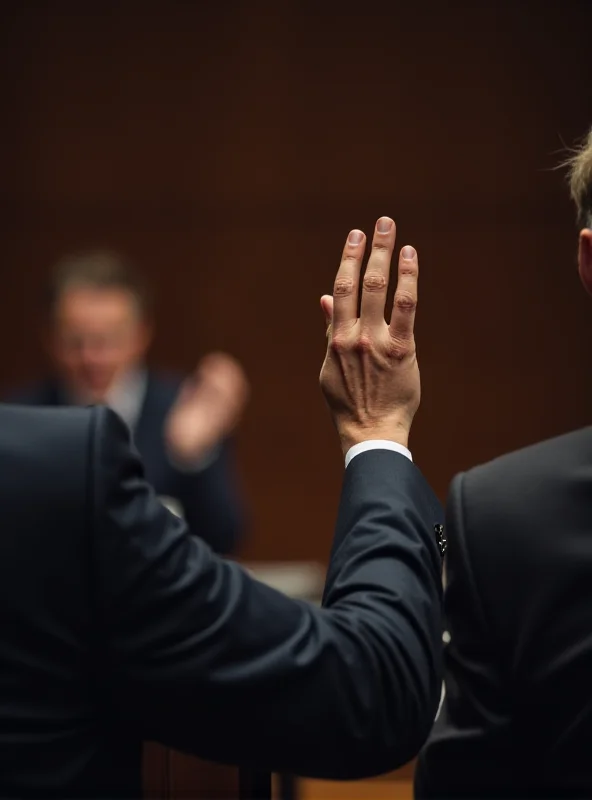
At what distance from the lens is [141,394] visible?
4.23 m

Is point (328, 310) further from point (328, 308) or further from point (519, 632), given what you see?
point (519, 632)

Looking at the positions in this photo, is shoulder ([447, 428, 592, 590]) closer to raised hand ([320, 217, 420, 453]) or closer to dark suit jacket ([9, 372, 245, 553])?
raised hand ([320, 217, 420, 453])

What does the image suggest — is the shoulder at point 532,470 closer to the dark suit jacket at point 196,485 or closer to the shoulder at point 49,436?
the shoulder at point 49,436

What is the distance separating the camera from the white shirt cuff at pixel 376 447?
148cm

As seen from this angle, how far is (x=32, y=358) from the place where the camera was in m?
5.99

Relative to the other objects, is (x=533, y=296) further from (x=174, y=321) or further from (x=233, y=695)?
(x=233, y=695)

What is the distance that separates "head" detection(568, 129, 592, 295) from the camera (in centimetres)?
156

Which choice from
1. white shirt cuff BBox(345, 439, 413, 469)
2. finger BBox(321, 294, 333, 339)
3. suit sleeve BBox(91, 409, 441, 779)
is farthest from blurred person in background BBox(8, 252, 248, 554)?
suit sleeve BBox(91, 409, 441, 779)

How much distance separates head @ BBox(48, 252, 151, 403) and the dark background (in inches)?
62.5

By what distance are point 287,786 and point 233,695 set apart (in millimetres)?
2491

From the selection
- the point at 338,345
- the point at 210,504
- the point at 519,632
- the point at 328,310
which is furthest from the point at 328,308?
the point at 210,504

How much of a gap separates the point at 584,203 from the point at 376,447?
1.56 ft

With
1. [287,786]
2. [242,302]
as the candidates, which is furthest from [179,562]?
[242,302]

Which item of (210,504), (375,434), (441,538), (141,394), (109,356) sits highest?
(375,434)
